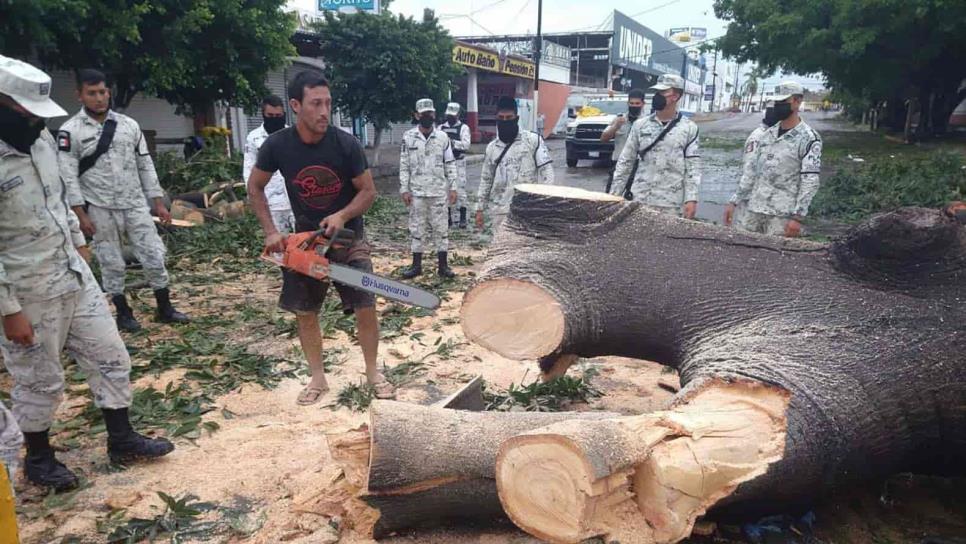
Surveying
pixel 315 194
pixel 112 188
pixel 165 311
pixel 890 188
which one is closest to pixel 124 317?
pixel 165 311

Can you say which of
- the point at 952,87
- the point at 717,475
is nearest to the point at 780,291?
the point at 717,475

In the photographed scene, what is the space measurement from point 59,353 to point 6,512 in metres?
1.16

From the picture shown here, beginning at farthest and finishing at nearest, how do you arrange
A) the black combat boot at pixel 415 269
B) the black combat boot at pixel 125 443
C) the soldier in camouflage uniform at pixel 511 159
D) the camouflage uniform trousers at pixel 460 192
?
the camouflage uniform trousers at pixel 460 192 < the black combat boot at pixel 415 269 < the soldier in camouflage uniform at pixel 511 159 < the black combat boot at pixel 125 443

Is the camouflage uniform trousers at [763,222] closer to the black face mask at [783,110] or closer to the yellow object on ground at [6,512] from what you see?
the black face mask at [783,110]

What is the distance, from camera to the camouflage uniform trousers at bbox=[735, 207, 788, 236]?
467 centimetres

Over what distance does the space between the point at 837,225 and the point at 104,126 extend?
8.79m

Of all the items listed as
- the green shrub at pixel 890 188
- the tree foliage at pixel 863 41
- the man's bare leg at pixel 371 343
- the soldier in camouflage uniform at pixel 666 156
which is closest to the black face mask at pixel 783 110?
the soldier in camouflage uniform at pixel 666 156

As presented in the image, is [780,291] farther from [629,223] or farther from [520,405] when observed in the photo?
[520,405]

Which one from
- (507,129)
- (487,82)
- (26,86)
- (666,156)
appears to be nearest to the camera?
(26,86)

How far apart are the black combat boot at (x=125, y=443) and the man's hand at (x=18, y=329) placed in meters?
0.52

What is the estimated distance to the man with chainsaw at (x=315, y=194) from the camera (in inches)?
126

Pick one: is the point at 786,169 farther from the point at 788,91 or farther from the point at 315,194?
the point at 315,194

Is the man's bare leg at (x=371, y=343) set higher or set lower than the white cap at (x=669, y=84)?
lower

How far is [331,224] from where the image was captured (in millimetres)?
3152
